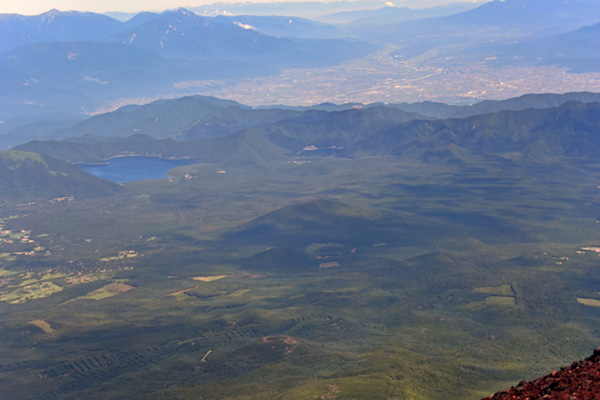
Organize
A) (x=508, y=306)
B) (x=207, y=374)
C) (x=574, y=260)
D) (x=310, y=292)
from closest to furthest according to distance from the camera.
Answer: (x=207, y=374)
(x=508, y=306)
(x=310, y=292)
(x=574, y=260)

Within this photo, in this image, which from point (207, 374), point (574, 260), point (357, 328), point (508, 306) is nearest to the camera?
point (207, 374)

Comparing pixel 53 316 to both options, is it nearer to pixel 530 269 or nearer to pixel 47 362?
pixel 47 362

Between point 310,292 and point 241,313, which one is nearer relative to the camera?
point 241,313

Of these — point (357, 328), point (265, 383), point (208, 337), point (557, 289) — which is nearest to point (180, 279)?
point (208, 337)

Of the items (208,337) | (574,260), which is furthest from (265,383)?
(574,260)

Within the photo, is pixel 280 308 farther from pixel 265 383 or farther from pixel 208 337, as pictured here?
pixel 265 383

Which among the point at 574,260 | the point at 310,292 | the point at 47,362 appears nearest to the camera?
the point at 47,362
